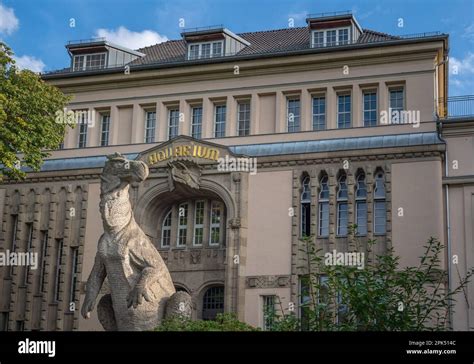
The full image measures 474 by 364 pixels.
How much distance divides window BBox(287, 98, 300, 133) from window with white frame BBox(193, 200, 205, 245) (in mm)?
5024

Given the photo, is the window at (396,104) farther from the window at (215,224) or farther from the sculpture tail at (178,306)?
the sculpture tail at (178,306)

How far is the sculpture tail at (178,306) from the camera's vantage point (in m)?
19.3

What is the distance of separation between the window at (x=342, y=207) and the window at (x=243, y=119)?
496cm

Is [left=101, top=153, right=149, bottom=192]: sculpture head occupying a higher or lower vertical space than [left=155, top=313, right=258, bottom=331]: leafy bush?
higher

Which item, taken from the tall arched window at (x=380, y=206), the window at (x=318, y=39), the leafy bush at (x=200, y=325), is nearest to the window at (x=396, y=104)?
the tall arched window at (x=380, y=206)

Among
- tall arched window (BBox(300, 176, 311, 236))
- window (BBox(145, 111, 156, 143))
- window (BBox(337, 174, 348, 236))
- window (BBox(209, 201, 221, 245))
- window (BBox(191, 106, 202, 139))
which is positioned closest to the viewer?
window (BBox(337, 174, 348, 236))

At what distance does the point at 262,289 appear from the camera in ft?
120

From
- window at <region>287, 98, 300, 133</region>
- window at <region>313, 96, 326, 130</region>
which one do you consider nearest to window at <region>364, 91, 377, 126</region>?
window at <region>313, 96, 326, 130</region>

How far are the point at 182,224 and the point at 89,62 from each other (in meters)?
9.87

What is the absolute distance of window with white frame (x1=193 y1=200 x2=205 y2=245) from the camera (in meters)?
39.2

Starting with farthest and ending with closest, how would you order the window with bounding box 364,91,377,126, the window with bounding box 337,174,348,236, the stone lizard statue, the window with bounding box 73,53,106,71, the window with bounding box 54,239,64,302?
1. the window with bounding box 73,53,106,71
2. the window with bounding box 54,239,64,302
3. the window with bounding box 364,91,377,126
4. the window with bounding box 337,174,348,236
5. the stone lizard statue

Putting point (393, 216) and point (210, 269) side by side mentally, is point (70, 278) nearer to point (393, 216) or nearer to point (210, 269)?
point (210, 269)

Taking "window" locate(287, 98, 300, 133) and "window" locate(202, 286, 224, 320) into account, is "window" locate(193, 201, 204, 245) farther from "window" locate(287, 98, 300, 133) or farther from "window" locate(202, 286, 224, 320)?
"window" locate(287, 98, 300, 133)
